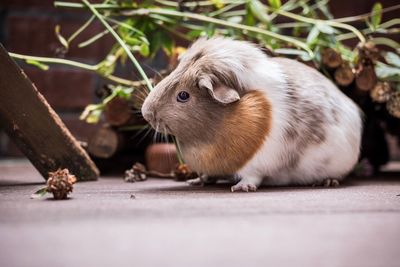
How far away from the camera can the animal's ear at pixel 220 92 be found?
4.34 ft

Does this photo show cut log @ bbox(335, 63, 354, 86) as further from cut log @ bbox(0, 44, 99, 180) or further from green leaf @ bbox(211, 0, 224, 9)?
cut log @ bbox(0, 44, 99, 180)

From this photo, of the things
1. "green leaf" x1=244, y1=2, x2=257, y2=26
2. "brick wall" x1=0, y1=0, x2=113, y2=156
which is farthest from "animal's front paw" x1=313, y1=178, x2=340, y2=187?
"brick wall" x1=0, y1=0, x2=113, y2=156

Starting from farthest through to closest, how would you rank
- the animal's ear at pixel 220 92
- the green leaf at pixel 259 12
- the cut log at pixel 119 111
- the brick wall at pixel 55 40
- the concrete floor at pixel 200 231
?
the brick wall at pixel 55 40 → the cut log at pixel 119 111 → the green leaf at pixel 259 12 → the animal's ear at pixel 220 92 → the concrete floor at pixel 200 231

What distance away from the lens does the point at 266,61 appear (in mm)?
1461

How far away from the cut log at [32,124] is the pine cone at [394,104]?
3.39ft

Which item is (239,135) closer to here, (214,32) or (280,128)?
(280,128)

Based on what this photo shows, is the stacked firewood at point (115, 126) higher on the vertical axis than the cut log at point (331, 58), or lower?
lower

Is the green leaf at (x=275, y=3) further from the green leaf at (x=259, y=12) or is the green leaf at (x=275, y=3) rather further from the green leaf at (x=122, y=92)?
the green leaf at (x=122, y=92)

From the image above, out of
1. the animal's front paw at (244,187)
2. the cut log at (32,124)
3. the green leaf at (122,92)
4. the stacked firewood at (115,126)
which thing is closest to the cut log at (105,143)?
the stacked firewood at (115,126)

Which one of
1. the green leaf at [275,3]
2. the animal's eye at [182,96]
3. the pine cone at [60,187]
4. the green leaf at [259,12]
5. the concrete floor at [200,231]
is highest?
the green leaf at [275,3]

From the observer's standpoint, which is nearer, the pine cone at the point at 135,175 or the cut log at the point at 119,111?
the pine cone at the point at 135,175

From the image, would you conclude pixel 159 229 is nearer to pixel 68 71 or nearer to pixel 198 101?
pixel 198 101

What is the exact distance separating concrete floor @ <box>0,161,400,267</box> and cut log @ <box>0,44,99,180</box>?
10.6 inches

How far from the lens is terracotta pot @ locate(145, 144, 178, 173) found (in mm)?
1896
